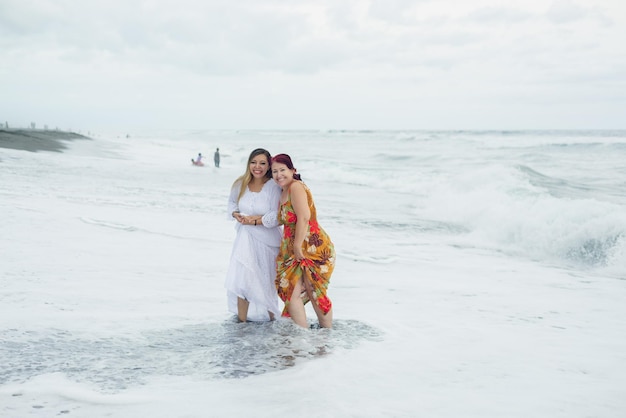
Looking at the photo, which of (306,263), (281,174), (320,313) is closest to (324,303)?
(320,313)

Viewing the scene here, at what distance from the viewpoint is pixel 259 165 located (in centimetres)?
507

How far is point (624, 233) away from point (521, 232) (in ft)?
6.00

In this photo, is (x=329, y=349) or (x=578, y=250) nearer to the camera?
(x=329, y=349)

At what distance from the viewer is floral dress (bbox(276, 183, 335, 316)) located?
501 cm

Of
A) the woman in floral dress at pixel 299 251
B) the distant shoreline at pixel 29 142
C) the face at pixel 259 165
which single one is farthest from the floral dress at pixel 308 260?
the distant shoreline at pixel 29 142

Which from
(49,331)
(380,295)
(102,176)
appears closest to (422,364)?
(380,295)

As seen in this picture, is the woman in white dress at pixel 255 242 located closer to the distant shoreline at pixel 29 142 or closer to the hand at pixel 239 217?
the hand at pixel 239 217

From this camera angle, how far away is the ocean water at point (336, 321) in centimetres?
374

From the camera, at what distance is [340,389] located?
3883 mm

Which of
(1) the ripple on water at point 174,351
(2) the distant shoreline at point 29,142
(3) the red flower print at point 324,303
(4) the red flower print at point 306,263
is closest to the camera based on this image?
(1) the ripple on water at point 174,351

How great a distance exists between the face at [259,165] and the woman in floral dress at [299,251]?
0.64ft

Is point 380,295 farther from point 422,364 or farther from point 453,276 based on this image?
point 422,364

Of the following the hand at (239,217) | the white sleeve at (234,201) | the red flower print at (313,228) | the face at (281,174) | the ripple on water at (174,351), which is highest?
the face at (281,174)

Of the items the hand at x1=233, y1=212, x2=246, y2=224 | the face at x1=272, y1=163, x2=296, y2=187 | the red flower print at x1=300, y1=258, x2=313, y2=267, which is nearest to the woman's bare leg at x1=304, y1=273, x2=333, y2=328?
the red flower print at x1=300, y1=258, x2=313, y2=267
